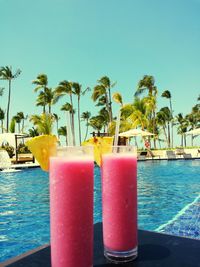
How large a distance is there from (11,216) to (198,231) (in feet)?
13.9

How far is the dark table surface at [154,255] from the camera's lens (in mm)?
1181

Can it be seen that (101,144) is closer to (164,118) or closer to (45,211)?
(45,211)

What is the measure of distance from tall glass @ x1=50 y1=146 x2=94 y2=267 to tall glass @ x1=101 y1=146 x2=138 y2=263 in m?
0.17

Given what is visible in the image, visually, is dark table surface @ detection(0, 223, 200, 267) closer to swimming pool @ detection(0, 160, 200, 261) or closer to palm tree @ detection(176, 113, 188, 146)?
swimming pool @ detection(0, 160, 200, 261)

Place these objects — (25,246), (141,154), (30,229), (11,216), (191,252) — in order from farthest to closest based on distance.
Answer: (141,154), (11,216), (30,229), (25,246), (191,252)

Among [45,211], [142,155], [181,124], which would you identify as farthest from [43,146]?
[181,124]

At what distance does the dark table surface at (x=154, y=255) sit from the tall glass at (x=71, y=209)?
143mm

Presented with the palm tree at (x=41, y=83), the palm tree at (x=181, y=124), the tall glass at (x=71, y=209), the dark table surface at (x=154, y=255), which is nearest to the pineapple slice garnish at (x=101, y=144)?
the tall glass at (x=71, y=209)

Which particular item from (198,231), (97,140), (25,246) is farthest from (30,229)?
(97,140)

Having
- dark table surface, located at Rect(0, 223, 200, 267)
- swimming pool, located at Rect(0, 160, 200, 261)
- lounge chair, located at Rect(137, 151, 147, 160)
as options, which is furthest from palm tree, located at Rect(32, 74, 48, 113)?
dark table surface, located at Rect(0, 223, 200, 267)

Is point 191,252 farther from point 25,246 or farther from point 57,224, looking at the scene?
point 25,246

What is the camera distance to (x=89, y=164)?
115cm

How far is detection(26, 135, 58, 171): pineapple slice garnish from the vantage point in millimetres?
1129

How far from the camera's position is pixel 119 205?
49.8 inches
